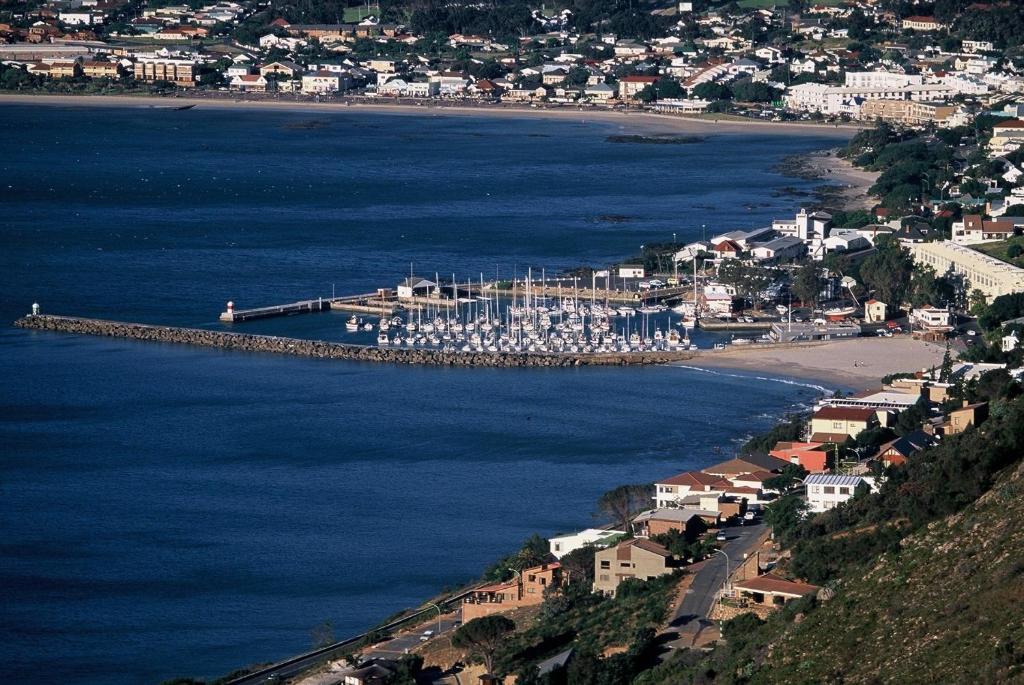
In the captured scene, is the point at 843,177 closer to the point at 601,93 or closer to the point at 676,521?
the point at 601,93

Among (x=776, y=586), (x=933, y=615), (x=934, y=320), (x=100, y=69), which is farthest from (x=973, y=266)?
(x=100, y=69)

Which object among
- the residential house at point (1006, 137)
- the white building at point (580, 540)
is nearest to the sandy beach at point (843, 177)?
the residential house at point (1006, 137)

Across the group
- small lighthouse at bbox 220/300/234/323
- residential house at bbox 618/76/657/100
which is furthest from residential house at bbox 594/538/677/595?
residential house at bbox 618/76/657/100

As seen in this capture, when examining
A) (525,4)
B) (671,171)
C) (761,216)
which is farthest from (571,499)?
(525,4)

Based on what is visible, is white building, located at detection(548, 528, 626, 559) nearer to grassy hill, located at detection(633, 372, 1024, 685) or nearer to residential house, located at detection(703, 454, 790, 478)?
residential house, located at detection(703, 454, 790, 478)

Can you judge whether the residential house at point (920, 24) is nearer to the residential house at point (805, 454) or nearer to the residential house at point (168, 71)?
the residential house at point (168, 71)
